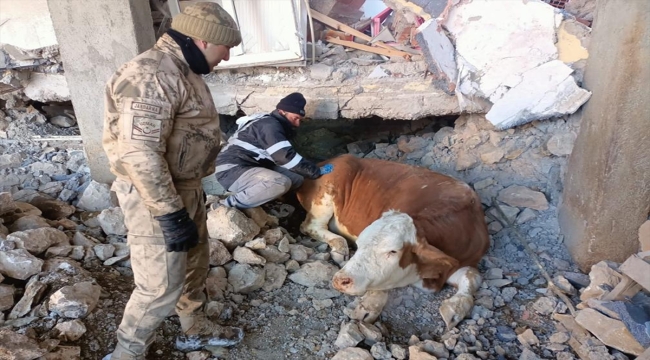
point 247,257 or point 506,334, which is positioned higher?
point 247,257

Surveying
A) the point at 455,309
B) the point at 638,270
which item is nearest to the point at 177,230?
the point at 455,309

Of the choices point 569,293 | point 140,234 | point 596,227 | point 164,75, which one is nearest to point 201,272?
point 140,234

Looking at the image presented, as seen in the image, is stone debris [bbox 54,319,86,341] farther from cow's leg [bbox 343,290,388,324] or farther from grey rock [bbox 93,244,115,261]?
cow's leg [bbox 343,290,388,324]

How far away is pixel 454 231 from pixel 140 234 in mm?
2419

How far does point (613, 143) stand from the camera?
3514 millimetres

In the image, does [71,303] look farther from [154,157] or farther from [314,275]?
[314,275]

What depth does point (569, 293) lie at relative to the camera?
3711 millimetres

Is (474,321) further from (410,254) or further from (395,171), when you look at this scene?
(395,171)

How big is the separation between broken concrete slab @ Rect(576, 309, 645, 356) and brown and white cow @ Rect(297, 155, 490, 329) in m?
0.76

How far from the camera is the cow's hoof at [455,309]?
344cm

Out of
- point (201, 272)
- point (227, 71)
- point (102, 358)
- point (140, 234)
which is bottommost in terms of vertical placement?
point (102, 358)

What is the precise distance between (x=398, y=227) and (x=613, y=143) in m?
1.65

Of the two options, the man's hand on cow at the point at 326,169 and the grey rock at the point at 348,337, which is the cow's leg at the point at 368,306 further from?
the man's hand on cow at the point at 326,169

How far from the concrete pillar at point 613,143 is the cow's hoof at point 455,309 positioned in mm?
1126
